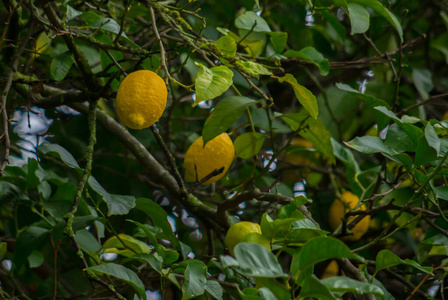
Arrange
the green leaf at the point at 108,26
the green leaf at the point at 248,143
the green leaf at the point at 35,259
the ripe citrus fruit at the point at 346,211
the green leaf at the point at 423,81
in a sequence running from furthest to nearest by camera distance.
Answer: the green leaf at the point at 423,81 → the ripe citrus fruit at the point at 346,211 → the green leaf at the point at 35,259 → the green leaf at the point at 248,143 → the green leaf at the point at 108,26

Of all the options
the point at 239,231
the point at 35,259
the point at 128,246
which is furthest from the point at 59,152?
the point at 35,259

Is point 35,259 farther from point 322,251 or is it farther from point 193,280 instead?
point 322,251

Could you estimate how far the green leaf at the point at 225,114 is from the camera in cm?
81

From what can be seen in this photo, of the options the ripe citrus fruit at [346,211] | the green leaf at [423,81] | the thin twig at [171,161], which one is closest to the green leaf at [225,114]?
the thin twig at [171,161]

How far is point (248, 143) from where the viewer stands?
1025 mm

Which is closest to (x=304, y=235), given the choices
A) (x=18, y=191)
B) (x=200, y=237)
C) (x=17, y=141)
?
(x=18, y=191)

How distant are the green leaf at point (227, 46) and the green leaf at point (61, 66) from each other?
1.14 ft

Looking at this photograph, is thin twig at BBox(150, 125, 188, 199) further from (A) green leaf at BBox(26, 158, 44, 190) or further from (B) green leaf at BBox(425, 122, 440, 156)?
(B) green leaf at BBox(425, 122, 440, 156)

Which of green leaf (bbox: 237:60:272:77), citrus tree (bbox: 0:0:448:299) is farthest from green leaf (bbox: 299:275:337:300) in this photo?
green leaf (bbox: 237:60:272:77)

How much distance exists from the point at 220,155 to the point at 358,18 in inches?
15.5

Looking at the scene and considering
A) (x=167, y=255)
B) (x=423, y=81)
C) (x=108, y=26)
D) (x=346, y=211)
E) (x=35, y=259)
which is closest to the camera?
(x=167, y=255)

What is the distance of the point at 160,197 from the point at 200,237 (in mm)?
230

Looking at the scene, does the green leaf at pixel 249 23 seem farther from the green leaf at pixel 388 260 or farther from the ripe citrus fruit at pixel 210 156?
the green leaf at pixel 388 260

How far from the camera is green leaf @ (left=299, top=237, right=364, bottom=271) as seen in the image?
577 mm
